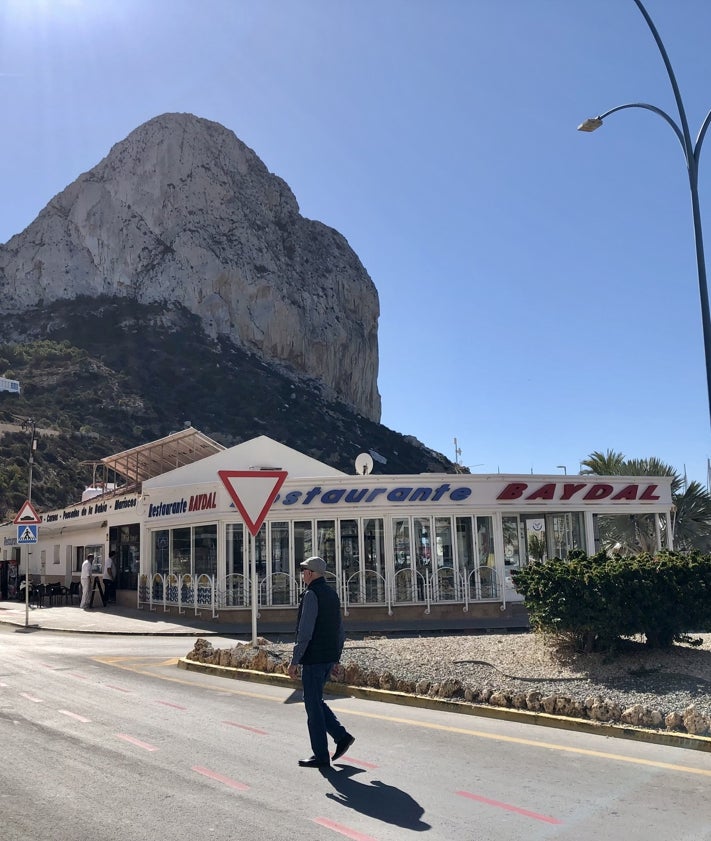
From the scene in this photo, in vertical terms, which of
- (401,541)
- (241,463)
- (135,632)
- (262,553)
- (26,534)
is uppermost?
(241,463)

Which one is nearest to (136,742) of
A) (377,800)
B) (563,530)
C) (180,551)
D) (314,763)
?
(314,763)

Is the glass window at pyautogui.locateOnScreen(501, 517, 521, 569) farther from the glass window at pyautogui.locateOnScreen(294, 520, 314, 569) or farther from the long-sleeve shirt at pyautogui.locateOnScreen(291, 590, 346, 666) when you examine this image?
the long-sleeve shirt at pyautogui.locateOnScreen(291, 590, 346, 666)

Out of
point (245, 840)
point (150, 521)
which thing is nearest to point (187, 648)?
point (150, 521)

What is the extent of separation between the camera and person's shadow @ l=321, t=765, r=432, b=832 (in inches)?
203

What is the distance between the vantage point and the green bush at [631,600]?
9.67m

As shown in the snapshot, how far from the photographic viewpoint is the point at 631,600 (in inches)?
381

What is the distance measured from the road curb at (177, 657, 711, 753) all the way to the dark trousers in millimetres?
2498

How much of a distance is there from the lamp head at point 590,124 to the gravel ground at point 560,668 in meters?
7.57

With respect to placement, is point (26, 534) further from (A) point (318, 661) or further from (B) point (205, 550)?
(A) point (318, 661)

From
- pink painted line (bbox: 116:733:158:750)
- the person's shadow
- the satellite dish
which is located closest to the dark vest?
the person's shadow

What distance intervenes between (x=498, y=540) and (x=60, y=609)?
15597 millimetres

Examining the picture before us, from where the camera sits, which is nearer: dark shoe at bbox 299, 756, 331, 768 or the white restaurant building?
dark shoe at bbox 299, 756, 331, 768

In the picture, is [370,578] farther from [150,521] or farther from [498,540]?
[150,521]

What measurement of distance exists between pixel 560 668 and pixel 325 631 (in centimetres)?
466
